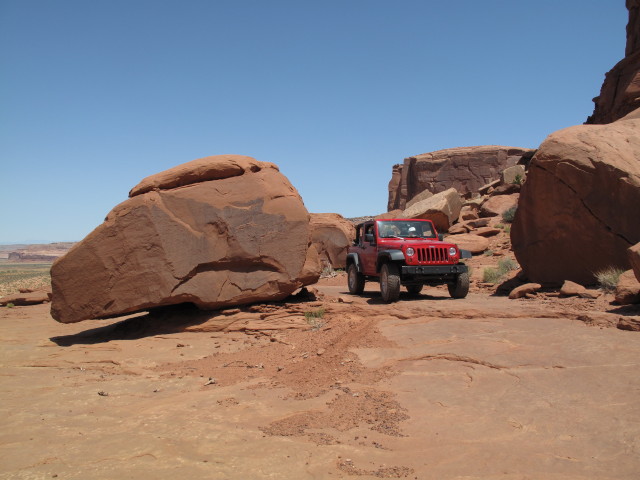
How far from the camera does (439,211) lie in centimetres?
2341

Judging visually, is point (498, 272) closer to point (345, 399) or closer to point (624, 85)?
point (345, 399)

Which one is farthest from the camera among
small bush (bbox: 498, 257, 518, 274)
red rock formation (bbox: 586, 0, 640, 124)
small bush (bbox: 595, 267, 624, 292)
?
red rock formation (bbox: 586, 0, 640, 124)

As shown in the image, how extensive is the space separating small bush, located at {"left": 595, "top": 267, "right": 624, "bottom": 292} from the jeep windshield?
368cm

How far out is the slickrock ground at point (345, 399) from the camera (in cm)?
367

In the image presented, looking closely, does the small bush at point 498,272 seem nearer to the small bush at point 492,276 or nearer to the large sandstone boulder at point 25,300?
the small bush at point 492,276

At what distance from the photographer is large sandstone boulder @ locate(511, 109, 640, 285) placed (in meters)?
9.48

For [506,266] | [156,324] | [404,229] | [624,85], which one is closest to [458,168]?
[624,85]

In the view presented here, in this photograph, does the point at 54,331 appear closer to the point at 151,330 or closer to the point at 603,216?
the point at 151,330

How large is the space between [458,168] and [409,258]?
3799 cm

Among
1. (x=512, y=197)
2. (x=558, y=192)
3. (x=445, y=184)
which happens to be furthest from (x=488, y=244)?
(x=445, y=184)

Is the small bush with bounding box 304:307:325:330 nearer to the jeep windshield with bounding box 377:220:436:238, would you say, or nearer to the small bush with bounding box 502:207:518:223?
the jeep windshield with bounding box 377:220:436:238

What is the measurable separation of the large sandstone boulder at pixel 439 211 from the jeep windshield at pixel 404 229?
11.5 m

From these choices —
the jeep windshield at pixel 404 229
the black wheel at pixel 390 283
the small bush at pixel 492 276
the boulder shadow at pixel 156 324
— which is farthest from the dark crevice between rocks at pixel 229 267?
the small bush at pixel 492 276

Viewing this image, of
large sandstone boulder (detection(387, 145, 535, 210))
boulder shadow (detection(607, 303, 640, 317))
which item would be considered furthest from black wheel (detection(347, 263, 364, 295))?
large sandstone boulder (detection(387, 145, 535, 210))
